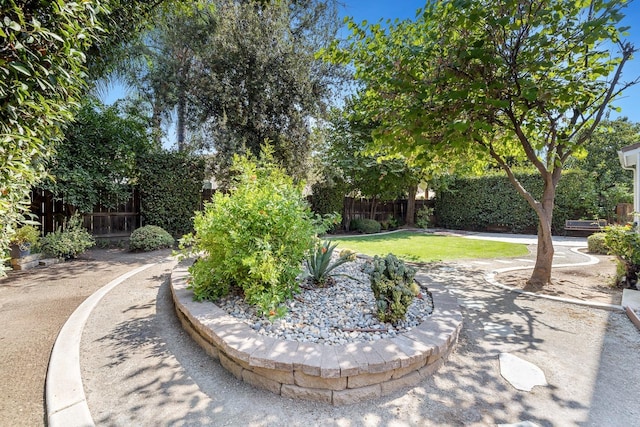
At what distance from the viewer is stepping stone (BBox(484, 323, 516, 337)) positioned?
10.5 ft

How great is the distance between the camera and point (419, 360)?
7.53 feet

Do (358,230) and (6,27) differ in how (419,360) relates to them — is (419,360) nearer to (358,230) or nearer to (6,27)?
(6,27)

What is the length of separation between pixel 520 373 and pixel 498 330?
0.92 meters

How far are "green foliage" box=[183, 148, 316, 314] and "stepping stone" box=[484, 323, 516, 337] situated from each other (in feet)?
7.30

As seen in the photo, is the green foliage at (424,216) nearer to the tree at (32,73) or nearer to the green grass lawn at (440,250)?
the green grass lawn at (440,250)

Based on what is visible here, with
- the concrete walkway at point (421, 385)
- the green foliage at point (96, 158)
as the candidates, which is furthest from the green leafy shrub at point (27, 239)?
the concrete walkway at point (421, 385)

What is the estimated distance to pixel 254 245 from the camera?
310 cm

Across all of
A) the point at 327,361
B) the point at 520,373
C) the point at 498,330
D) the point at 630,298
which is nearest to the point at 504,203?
the point at 630,298

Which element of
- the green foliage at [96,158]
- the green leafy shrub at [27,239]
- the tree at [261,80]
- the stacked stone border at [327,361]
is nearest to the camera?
the stacked stone border at [327,361]

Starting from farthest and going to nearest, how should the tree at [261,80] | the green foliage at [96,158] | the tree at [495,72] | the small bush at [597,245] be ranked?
1. the tree at [261,80]
2. the small bush at [597,245]
3. the green foliage at [96,158]
4. the tree at [495,72]

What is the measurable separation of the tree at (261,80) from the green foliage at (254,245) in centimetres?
610

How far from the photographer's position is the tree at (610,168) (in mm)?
13172

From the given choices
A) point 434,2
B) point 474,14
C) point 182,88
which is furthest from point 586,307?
point 182,88

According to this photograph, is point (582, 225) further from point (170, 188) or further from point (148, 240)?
point (148, 240)
